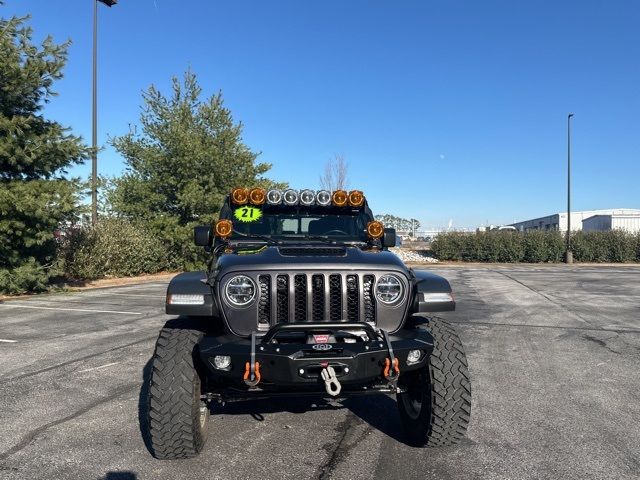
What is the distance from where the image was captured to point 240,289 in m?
3.49

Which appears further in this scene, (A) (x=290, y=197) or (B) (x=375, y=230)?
(A) (x=290, y=197)

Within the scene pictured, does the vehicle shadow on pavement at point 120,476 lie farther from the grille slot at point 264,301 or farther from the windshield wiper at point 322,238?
the windshield wiper at point 322,238

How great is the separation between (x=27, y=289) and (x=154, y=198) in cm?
850

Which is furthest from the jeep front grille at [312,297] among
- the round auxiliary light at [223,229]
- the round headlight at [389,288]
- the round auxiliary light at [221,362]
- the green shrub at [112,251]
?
the green shrub at [112,251]

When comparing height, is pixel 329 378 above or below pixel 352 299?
below

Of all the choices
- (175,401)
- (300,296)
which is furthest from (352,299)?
(175,401)

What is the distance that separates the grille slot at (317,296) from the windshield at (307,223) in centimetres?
143

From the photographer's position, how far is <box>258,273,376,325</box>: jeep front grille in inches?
136

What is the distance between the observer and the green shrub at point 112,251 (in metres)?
18.6

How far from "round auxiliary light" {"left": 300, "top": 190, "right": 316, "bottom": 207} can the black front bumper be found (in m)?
1.92

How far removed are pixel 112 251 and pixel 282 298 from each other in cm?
1816

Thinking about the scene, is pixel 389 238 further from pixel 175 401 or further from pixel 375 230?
pixel 175 401

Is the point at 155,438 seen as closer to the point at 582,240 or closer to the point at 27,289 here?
the point at 27,289

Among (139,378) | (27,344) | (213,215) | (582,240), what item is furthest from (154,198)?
(582,240)
